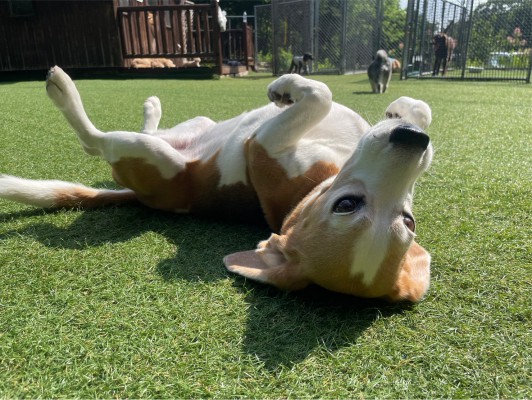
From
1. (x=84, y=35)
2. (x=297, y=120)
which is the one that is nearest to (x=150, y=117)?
(x=297, y=120)

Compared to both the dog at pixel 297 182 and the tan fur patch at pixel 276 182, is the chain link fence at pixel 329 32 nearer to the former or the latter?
the dog at pixel 297 182

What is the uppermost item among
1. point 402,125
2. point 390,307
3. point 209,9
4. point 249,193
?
point 209,9

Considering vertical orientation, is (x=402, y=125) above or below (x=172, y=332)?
above

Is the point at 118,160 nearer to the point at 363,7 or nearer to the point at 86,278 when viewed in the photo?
the point at 86,278

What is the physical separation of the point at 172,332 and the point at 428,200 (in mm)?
1718

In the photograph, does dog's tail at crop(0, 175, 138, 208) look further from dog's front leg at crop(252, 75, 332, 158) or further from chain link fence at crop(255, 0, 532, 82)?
chain link fence at crop(255, 0, 532, 82)

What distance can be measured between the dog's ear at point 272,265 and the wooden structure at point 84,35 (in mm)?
12259

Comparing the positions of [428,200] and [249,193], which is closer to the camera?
[249,193]

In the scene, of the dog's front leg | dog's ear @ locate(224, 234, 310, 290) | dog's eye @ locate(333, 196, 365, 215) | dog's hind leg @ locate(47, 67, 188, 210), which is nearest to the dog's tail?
dog's hind leg @ locate(47, 67, 188, 210)

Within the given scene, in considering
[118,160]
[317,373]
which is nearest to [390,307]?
[317,373]

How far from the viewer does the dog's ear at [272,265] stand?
1612mm

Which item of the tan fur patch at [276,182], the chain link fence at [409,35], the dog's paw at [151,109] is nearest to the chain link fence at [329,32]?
the chain link fence at [409,35]

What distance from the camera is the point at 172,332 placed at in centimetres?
140

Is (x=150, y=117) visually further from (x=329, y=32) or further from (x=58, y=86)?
(x=329, y=32)
